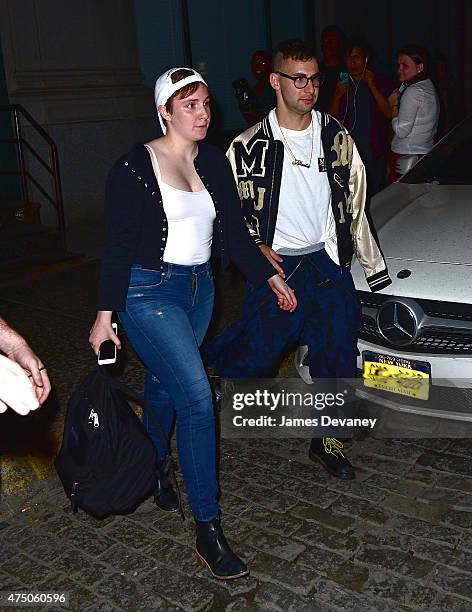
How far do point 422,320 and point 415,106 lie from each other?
3.57 metres

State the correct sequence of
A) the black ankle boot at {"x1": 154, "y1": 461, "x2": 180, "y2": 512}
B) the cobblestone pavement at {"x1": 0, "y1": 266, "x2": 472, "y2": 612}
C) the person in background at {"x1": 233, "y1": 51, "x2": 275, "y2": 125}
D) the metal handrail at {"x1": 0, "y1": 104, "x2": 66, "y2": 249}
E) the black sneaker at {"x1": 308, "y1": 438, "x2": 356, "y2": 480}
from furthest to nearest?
the person in background at {"x1": 233, "y1": 51, "x2": 275, "y2": 125} < the metal handrail at {"x1": 0, "y1": 104, "x2": 66, "y2": 249} < the black sneaker at {"x1": 308, "y1": 438, "x2": 356, "y2": 480} < the black ankle boot at {"x1": 154, "y1": 461, "x2": 180, "y2": 512} < the cobblestone pavement at {"x1": 0, "y1": 266, "x2": 472, "y2": 612}

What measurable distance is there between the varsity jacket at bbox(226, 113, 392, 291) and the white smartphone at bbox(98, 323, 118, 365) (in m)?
1.04

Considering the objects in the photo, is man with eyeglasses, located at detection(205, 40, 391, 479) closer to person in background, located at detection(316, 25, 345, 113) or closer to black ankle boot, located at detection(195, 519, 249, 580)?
black ankle boot, located at detection(195, 519, 249, 580)

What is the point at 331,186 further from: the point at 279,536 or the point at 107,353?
the point at 279,536

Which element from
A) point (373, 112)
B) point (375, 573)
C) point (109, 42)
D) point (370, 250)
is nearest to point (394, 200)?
point (370, 250)

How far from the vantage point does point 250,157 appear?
13.1 feet

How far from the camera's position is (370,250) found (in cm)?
409

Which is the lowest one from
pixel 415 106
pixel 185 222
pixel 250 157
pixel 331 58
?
pixel 185 222

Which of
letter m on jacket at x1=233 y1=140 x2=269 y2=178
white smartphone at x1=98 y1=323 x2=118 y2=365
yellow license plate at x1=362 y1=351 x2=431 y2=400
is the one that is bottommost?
yellow license plate at x1=362 y1=351 x2=431 y2=400

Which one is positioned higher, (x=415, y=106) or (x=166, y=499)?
(x=415, y=106)

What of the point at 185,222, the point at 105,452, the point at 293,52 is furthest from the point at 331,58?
the point at 105,452

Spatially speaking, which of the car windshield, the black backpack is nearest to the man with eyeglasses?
the black backpack

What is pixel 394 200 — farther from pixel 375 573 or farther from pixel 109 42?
pixel 109 42

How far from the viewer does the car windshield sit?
5230 mm
